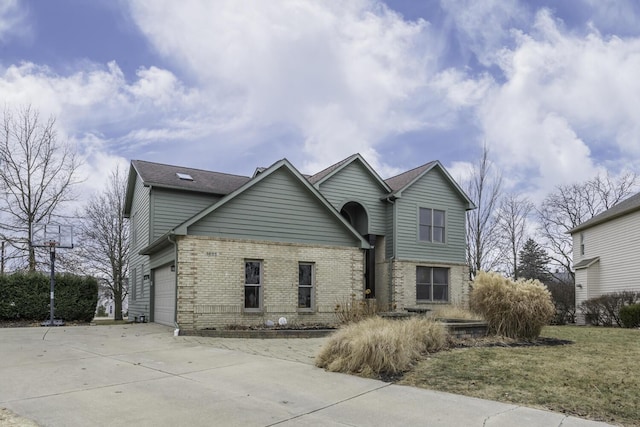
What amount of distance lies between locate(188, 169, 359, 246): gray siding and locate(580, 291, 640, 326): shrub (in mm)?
10671

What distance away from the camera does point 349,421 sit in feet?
19.4

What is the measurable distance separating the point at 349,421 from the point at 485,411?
173 cm

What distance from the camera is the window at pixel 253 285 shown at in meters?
16.6

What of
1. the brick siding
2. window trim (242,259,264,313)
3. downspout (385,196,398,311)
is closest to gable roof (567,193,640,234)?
downspout (385,196,398,311)

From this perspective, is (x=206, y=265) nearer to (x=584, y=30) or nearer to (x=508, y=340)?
(x=508, y=340)

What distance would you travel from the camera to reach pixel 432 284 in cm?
2362

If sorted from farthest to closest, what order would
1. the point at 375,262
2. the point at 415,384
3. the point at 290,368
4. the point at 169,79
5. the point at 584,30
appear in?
the point at 375,262 → the point at 169,79 → the point at 584,30 → the point at 290,368 → the point at 415,384

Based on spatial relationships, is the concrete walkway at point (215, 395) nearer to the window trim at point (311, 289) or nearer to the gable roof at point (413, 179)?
the window trim at point (311, 289)

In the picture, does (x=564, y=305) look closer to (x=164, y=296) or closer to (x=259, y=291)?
(x=259, y=291)

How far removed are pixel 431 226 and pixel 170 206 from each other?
11737 millimetres

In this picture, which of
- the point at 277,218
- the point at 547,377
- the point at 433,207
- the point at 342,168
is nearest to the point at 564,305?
the point at 433,207

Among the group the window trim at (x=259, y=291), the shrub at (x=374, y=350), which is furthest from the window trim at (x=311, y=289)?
the shrub at (x=374, y=350)

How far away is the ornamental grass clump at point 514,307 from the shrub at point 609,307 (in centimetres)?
1023

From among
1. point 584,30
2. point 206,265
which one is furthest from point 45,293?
point 584,30
